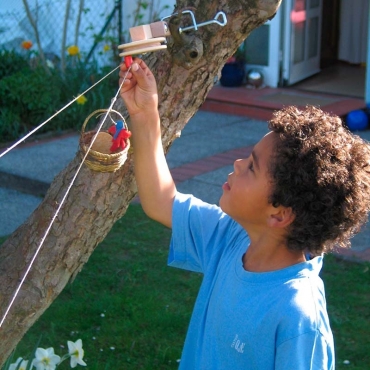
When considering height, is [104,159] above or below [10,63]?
above

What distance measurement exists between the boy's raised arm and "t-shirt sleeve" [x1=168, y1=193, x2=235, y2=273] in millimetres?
51

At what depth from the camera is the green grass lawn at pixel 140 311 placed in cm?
349

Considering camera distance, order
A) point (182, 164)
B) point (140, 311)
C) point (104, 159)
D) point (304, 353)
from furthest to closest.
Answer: point (182, 164), point (140, 311), point (104, 159), point (304, 353)

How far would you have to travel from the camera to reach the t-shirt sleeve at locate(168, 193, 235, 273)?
2018mm

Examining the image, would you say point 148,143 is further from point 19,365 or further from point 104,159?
point 19,365

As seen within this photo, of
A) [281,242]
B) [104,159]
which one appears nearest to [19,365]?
[104,159]

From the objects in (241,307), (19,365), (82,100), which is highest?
(241,307)

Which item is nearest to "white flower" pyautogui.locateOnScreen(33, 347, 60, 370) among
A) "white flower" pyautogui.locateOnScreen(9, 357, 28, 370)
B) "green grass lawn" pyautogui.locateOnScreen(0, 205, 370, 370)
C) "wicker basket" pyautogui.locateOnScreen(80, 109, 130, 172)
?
"white flower" pyautogui.locateOnScreen(9, 357, 28, 370)

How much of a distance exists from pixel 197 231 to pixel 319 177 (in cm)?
49

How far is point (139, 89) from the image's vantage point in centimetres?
198

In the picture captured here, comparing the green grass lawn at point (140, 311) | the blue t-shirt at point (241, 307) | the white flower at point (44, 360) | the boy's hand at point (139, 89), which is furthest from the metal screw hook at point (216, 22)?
the green grass lawn at point (140, 311)

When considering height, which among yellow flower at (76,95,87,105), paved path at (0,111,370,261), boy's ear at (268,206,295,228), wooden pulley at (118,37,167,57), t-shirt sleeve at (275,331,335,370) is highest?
wooden pulley at (118,37,167,57)

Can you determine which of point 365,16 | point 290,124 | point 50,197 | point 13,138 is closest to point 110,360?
point 50,197

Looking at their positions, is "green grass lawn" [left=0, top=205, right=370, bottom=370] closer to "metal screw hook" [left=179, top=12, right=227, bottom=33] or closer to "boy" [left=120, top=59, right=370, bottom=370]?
"boy" [left=120, top=59, right=370, bottom=370]
